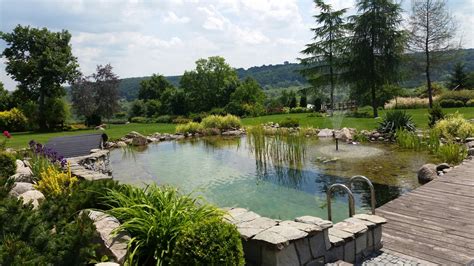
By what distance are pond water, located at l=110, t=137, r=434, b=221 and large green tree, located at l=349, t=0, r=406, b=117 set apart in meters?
8.71

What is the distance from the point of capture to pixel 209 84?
3850 centimetres

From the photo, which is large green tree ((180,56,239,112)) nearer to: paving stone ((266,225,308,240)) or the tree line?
the tree line

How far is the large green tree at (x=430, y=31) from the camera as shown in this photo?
19.2 metres

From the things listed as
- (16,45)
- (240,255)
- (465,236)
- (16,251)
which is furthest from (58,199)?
(16,45)

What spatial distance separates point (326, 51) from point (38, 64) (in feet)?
60.3

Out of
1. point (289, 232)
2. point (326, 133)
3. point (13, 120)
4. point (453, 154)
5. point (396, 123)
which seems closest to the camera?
point (289, 232)

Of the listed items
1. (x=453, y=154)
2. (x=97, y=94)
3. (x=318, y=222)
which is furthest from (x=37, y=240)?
(x=97, y=94)

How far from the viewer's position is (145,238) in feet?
10.6

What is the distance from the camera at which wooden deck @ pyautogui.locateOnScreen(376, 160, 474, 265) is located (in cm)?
381

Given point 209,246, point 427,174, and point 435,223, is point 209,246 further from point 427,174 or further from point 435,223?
point 427,174

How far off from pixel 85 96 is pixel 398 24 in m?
20.7

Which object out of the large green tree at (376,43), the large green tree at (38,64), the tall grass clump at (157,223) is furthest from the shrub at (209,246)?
the large green tree at (38,64)

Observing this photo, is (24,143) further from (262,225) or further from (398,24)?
(398,24)

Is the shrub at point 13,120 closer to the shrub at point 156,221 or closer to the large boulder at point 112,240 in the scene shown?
the shrub at point 156,221
